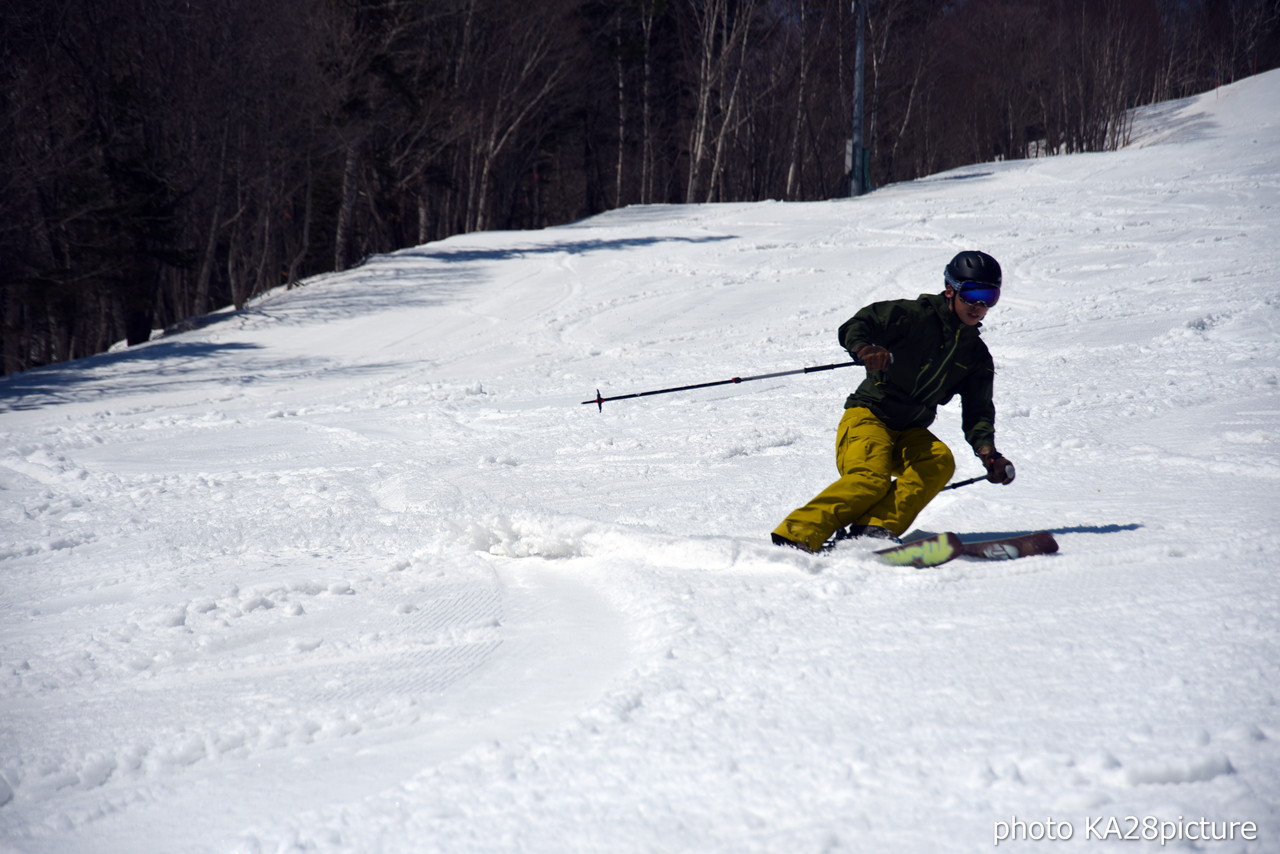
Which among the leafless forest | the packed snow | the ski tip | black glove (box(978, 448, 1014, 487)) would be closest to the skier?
black glove (box(978, 448, 1014, 487))

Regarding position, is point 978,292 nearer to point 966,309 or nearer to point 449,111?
point 966,309

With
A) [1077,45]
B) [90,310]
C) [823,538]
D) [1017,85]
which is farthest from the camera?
[1017,85]

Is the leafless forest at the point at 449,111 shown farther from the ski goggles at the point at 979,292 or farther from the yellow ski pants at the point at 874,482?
the ski goggles at the point at 979,292

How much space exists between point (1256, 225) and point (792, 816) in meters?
14.5

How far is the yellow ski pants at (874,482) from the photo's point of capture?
13.4ft

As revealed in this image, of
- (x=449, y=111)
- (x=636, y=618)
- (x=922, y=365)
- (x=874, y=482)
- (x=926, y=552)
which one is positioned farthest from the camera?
(x=449, y=111)

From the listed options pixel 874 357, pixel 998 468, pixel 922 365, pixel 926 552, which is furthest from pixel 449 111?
pixel 926 552

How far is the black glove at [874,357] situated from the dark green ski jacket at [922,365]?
0.17 metres

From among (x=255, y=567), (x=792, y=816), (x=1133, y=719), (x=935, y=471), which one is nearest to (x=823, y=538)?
(x=935, y=471)

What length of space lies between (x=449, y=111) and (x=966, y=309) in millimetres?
22573

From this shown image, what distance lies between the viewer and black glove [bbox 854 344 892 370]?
3.96m

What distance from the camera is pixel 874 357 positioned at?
395 cm

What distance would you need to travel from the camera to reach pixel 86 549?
495 cm

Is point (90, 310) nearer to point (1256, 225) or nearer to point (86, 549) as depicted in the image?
point (86, 549)
